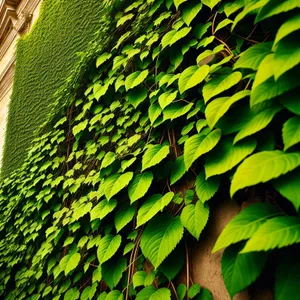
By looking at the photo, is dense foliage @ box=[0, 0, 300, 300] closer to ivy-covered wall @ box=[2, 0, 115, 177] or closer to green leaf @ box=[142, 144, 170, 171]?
green leaf @ box=[142, 144, 170, 171]

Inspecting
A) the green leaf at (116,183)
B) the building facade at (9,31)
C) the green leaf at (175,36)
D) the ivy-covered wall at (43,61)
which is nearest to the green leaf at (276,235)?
the green leaf at (116,183)

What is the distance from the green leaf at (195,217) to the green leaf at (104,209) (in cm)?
51

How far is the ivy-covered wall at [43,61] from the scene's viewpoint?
311 centimetres

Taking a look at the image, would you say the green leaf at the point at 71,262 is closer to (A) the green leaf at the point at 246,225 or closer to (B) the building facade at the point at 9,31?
(A) the green leaf at the point at 246,225

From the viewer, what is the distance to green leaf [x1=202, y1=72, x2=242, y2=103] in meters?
1.10

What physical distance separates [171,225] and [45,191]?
1634mm

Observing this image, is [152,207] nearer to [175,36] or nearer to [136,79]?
[136,79]

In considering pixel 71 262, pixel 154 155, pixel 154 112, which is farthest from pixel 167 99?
pixel 71 262

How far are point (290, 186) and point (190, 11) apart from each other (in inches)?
48.1

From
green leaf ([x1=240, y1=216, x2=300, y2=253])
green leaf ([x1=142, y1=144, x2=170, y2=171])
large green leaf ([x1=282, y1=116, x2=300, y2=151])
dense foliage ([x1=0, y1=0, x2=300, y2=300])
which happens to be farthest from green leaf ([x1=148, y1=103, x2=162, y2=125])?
green leaf ([x1=240, y1=216, x2=300, y2=253])

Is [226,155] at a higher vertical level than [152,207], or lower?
higher

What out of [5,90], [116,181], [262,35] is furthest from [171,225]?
[5,90]

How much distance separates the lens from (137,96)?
1.77 meters

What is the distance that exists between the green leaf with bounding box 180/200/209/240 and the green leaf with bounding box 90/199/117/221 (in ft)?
1.69
